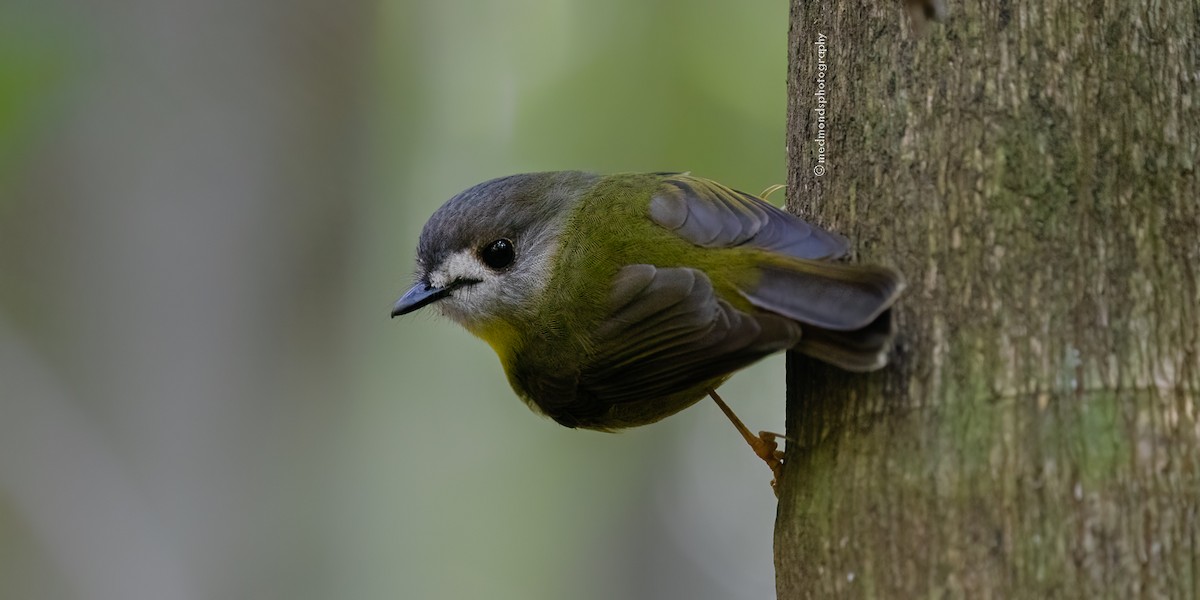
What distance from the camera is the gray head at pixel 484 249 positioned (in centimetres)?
349

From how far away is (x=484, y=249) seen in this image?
11.7 feet

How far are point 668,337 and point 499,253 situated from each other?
87 cm

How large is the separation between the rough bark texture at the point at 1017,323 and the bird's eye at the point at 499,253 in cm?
121

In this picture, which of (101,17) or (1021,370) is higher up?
(101,17)

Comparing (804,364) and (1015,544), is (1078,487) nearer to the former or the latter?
(1015,544)

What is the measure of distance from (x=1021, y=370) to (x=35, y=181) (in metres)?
4.44

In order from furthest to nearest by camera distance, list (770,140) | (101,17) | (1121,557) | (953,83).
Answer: (770,140), (101,17), (953,83), (1121,557)

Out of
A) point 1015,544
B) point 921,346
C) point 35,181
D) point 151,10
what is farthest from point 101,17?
point 1015,544

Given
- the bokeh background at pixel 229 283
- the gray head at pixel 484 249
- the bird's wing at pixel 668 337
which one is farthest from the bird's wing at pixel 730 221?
the bokeh background at pixel 229 283

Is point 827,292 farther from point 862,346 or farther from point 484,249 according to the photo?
point 484,249

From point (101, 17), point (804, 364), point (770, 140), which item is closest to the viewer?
point (804, 364)

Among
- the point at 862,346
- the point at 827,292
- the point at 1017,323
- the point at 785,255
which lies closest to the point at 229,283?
the point at 785,255

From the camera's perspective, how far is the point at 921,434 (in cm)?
225

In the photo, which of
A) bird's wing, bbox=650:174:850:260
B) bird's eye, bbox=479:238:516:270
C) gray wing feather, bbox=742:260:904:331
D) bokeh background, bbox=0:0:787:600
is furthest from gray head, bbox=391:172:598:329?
bokeh background, bbox=0:0:787:600
